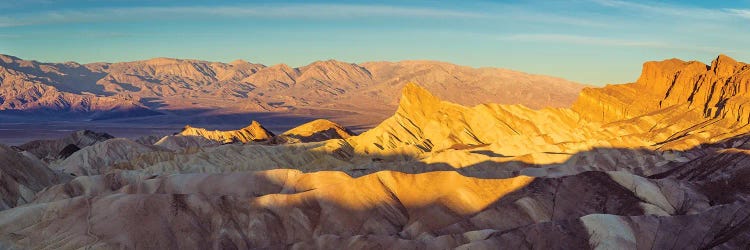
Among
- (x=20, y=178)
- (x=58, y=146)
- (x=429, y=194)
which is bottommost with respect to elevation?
(x=58, y=146)

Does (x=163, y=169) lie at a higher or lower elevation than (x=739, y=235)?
lower

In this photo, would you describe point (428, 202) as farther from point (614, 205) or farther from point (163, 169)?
point (163, 169)

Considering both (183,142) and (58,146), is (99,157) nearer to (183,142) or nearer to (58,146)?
(58,146)

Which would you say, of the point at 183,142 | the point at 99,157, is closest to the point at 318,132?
the point at 183,142

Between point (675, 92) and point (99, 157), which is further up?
point (675, 92)

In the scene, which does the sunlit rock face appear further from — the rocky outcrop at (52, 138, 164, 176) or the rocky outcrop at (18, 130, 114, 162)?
the rocky outcrop at (18, 130, 114, 162)

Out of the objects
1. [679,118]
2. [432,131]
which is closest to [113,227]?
[432,131]

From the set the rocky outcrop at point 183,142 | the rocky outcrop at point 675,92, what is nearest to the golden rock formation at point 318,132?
the rocky outcrop at point 183,142

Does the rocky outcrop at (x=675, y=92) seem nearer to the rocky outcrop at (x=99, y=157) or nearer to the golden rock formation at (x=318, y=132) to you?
the golden rock formation at (x=318, y=132)

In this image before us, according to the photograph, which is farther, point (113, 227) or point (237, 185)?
point (237, 185)
